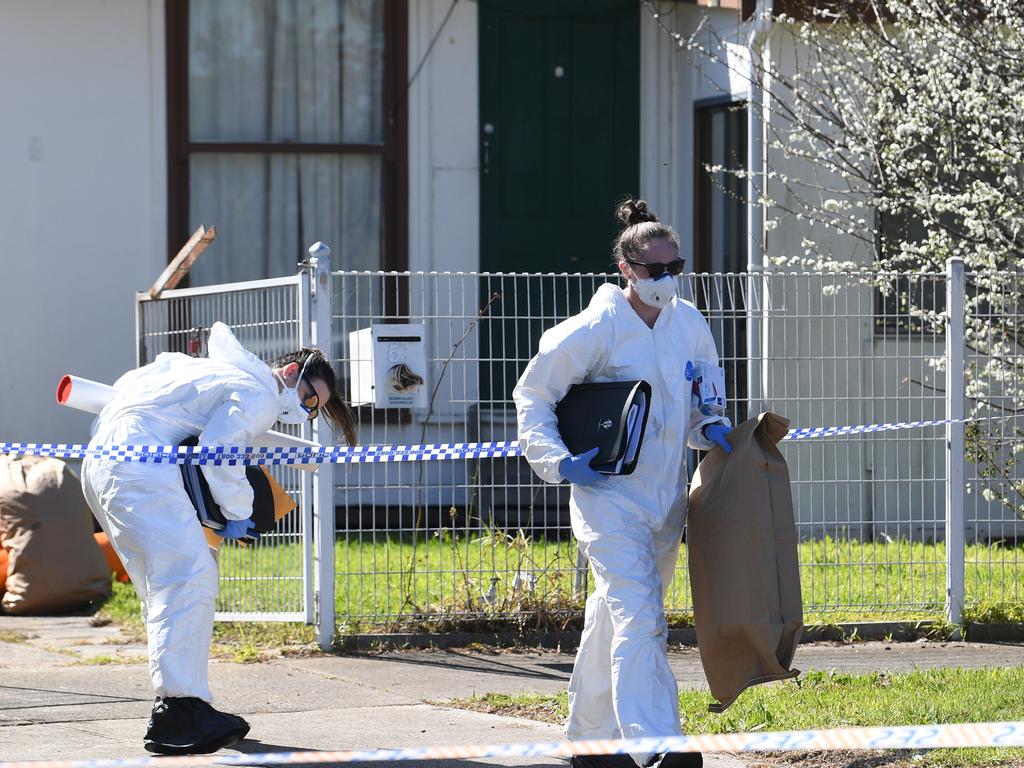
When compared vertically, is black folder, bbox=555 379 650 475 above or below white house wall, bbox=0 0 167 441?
below

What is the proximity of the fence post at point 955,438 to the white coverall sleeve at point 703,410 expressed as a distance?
2.90 m

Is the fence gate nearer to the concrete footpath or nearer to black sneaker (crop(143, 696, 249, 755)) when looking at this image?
the concrete footpath

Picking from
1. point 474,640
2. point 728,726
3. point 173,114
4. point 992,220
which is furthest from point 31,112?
point 728,726

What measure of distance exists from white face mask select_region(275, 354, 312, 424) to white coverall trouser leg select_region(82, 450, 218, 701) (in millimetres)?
508

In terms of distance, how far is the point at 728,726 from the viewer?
5887 millimetres

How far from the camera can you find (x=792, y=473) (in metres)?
8.69

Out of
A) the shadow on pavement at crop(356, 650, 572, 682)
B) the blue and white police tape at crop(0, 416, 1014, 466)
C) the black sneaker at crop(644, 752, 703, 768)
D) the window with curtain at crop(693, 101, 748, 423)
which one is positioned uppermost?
the window with curtain at crop(693, 101, 748, 423)

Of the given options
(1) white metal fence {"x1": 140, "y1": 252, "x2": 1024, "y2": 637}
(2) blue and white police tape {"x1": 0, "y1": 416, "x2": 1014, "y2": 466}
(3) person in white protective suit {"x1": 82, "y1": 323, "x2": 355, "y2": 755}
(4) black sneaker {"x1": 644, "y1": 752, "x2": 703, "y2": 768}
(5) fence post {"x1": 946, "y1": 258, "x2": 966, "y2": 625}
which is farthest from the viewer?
(5) fence post {"x1": 946, "y1": 258, "x2": 966, "y2": 625}

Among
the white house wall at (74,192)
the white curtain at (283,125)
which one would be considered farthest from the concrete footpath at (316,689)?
the white curtain at (283,125)

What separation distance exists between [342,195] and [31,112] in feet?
7.68

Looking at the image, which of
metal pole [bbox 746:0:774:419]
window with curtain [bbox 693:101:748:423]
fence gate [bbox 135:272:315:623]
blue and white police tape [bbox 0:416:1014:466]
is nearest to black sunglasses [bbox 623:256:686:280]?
blue and white police tape [bbox 0:416:1014:466]

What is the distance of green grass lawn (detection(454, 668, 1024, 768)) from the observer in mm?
5457

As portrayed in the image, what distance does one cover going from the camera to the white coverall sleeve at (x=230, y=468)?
559cm

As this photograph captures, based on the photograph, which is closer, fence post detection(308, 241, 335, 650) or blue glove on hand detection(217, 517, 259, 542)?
blue glove on hand detection(217, 517, 259, 542)
